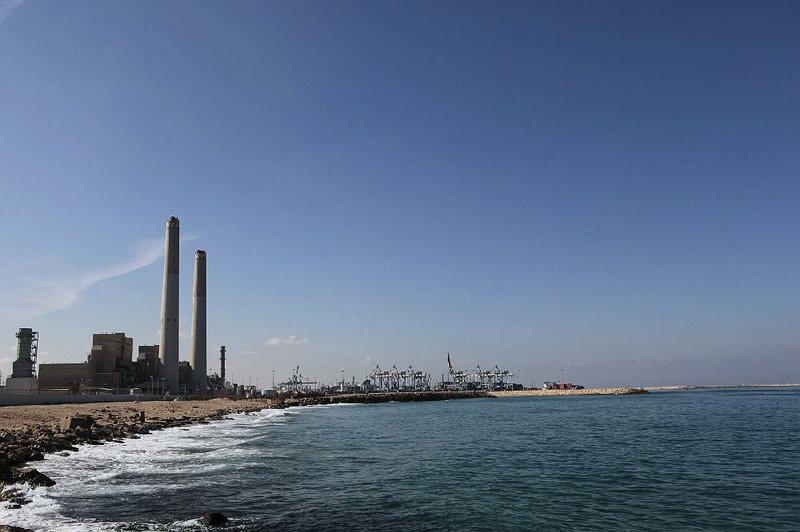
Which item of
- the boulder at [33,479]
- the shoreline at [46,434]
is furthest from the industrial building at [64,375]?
the boulder at [33,479]

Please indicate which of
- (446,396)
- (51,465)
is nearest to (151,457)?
(51,465)

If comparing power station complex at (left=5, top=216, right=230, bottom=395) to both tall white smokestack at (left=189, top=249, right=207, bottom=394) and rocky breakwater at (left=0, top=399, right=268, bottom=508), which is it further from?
rocky breakwater at (left=0, top=399, right=268, bottom=508)

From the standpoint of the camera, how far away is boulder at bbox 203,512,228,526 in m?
17.1

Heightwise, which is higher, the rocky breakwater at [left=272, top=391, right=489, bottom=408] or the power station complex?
the power station complex

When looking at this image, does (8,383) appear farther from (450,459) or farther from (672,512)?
(672,512)

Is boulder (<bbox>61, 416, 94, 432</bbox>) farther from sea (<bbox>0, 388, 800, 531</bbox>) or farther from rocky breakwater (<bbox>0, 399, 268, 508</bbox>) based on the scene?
sea (<bbox>0, 388, 800, 531</bbox>)

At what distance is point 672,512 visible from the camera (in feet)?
63.8

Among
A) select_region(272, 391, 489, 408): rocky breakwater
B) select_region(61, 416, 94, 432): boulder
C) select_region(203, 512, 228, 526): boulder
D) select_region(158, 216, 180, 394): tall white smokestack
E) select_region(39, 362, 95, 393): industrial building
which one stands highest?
select_region(158, 216, 180, 394): tall white smokestack

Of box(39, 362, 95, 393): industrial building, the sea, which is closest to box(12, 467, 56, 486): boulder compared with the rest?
the sea

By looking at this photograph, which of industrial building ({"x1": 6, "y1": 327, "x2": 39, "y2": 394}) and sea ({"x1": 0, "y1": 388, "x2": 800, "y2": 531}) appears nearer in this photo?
sea ({"x1": 0, "y1": 388, "x2": 800, "y2": 531})

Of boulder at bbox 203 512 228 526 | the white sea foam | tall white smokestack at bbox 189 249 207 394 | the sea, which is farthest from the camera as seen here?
tall white smokestack at bbox 189 249 207 394

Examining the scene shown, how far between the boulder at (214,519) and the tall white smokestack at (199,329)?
115333mm

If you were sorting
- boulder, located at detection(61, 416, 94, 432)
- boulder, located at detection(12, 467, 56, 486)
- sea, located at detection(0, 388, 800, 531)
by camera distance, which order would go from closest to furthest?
sea, located at detection(0, 388, 800, 531) < boulder, located at detection(12, 467, 56, 486) < boulder, located at detection(61, 416, 94, 432)

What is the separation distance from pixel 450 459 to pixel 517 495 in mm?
11288
